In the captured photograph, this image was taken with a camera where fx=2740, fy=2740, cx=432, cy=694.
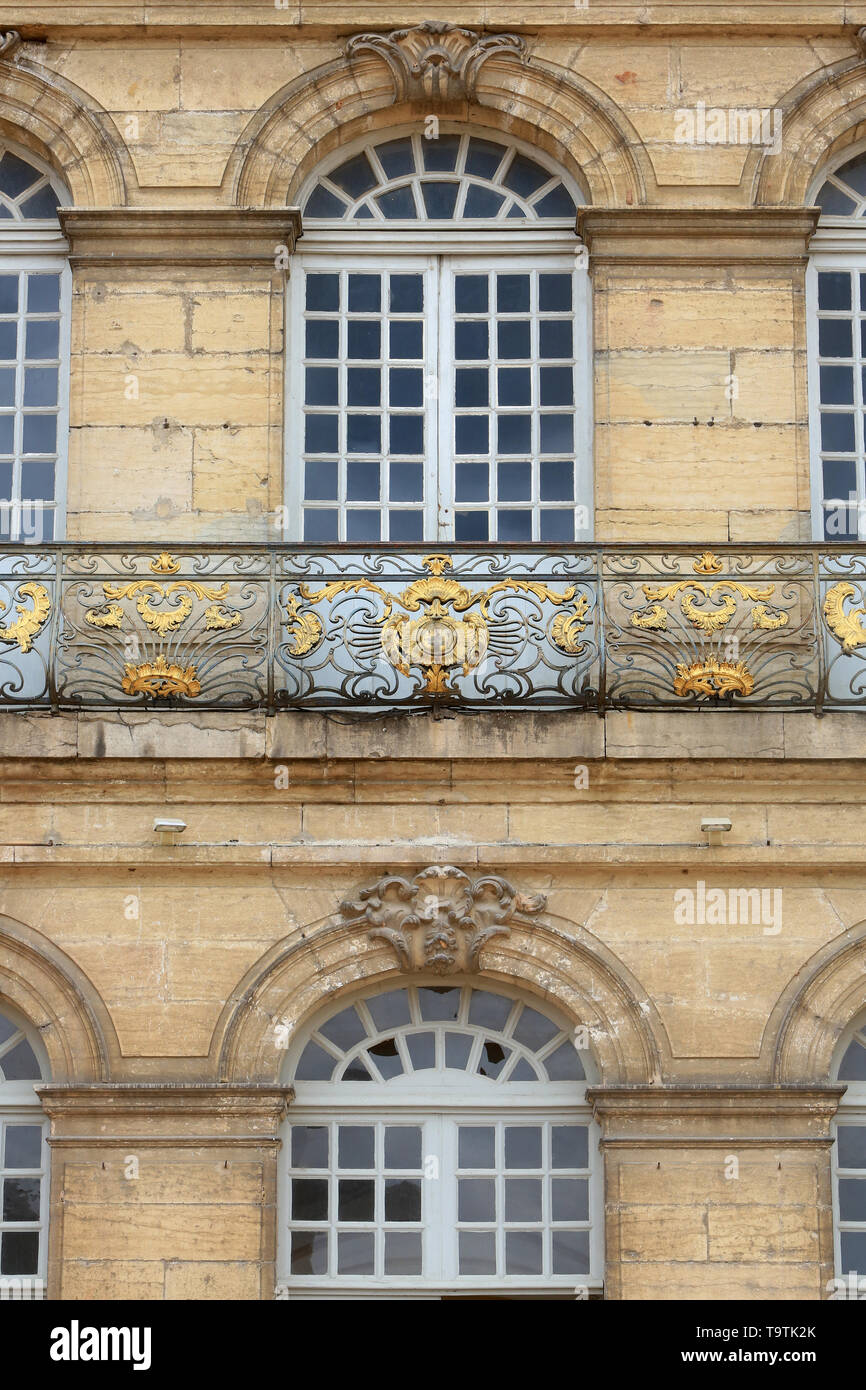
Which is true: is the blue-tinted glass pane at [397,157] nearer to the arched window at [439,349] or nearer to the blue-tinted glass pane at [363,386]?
the arched window at [439,349]

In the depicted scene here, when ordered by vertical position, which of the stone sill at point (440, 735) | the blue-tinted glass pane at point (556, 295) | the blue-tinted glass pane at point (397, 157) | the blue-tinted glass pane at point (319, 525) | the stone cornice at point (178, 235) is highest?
the blue-tinted glass pane at point (397, 157)

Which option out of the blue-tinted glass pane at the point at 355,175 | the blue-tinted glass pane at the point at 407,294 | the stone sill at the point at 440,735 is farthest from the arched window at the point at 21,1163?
the blue-tinted glass pane at the point at 355,175

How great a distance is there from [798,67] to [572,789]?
12.8 feet

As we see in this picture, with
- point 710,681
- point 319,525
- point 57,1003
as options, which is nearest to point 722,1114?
point 710,681

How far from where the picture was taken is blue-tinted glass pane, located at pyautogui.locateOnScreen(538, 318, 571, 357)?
13.6m

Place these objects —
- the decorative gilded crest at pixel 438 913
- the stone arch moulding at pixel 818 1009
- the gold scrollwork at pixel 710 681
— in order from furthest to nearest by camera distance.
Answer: the gold scrollwork at pixel 710 681 < the decorative gilded crest at pixel 438 913 < the stone arch moulding at pixel 818 1009

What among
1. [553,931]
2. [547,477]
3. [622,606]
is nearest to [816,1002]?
[553,931]

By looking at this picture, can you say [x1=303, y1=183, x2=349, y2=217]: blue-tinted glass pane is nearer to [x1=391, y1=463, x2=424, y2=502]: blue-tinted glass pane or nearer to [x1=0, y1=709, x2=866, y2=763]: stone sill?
[x1=391, y1=463, x2=424, y2=502]: blue-tinted glass pane

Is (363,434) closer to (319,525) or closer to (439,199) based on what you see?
(319,525)

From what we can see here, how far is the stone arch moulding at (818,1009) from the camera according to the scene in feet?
39.9

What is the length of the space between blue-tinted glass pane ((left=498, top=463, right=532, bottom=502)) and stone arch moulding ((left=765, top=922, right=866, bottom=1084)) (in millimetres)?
2714

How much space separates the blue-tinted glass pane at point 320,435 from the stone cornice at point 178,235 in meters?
0.78

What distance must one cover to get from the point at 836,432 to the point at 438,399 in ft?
6.45
